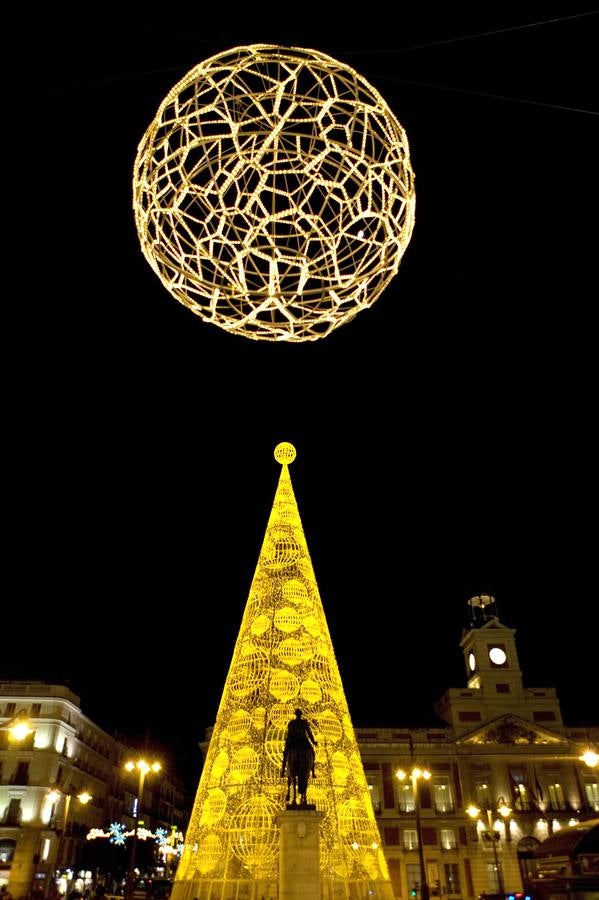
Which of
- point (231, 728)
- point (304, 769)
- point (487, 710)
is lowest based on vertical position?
point (304, 769)

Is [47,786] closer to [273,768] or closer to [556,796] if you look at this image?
[273,768]

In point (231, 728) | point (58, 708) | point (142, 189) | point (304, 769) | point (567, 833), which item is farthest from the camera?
point (58, 708)

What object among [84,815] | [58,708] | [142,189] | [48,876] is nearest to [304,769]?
[142,189]

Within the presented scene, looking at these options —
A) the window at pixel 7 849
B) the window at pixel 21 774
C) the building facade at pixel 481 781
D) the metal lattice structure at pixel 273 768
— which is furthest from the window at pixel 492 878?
the metal lattice structure at pixel 273 768

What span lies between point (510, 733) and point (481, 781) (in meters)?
4.37

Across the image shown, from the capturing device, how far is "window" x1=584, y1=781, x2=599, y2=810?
5194 cm

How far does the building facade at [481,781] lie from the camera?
4934cm

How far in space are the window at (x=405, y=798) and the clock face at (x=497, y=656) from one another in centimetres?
1276

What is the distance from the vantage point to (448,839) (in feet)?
167

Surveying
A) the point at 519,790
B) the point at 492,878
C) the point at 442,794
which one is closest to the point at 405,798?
the point at 442,794

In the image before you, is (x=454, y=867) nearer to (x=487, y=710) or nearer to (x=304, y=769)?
(x=487, y=710)

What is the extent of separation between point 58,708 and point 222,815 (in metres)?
33.9

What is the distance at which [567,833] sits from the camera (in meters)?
11.9

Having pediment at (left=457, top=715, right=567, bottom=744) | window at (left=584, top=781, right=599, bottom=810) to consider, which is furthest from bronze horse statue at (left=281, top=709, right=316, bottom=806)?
window at (left=584, top=781, right=599, bottom=810)
